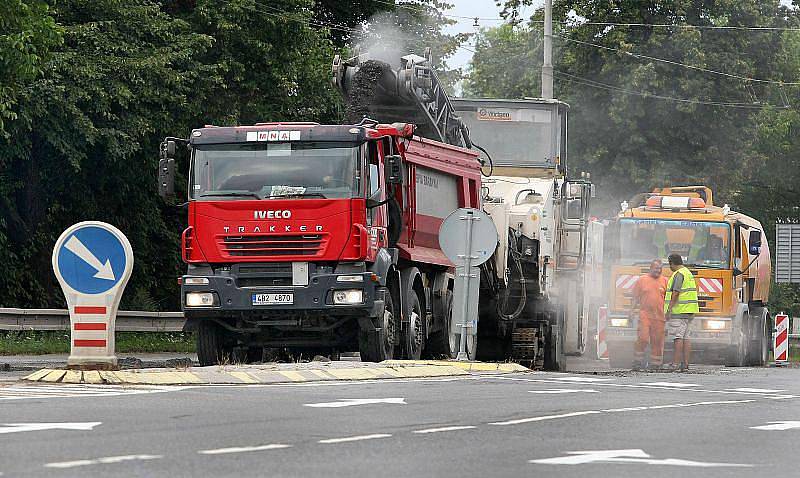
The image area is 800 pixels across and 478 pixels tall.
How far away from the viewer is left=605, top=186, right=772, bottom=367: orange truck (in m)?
28.9

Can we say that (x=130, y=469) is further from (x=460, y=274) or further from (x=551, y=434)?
(x=460, y=274)

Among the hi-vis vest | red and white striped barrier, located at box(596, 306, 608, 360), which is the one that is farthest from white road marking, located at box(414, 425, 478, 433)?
red and white striped barrier, located at box(596, 306, 608, 360)

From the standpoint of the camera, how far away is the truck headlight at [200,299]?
19172 mm

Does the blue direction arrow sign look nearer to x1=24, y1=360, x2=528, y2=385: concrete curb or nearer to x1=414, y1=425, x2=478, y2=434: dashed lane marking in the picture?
x1=24, y1=360, x2=528, y2=385: concrete curb

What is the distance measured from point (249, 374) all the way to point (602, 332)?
15.2m

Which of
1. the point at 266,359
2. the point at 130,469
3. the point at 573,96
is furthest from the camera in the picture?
the point at 573,96

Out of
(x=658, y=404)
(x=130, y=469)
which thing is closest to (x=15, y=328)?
(x=658, y=404)

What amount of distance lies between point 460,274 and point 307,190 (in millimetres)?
2113

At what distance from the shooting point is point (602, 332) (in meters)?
30.0

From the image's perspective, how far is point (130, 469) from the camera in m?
7.86

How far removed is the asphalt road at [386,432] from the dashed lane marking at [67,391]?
0.02m

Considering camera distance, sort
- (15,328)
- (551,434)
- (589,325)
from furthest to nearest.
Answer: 1. (589,325)
2. (15,328)
3. (551,434)

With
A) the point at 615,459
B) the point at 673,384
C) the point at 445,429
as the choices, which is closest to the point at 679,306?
the point at 673,384

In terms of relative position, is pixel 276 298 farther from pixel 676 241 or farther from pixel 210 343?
pixel 676 241
